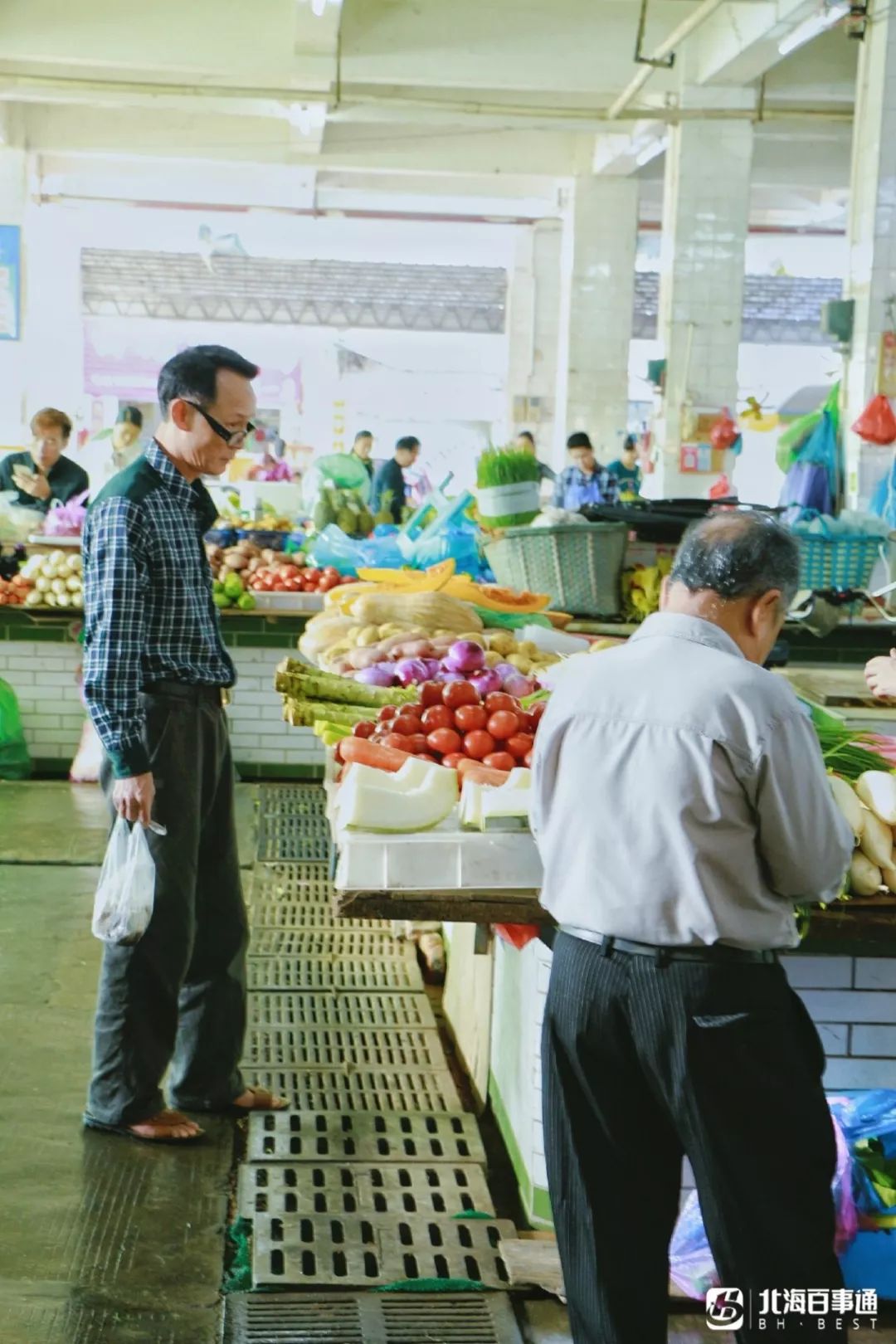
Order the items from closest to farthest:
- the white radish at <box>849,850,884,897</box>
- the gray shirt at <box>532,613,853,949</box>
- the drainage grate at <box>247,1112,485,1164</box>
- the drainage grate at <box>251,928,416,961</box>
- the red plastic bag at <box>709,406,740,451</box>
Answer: the gray shirt at <box>532,613,853,949</box>, the white radish at <box>849,850,884,897</box>, the drainage grate at <box>247,1112,485,1164</box>, the drainage grate at <box>251,928,416,961</box>, the red plastic bag at <box>709,406,740,451</box>

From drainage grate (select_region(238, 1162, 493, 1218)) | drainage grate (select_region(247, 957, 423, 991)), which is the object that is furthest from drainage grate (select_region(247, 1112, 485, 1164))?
drainage grate (select_region(247, 957, 423, 991))

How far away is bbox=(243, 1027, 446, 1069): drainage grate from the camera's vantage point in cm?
485

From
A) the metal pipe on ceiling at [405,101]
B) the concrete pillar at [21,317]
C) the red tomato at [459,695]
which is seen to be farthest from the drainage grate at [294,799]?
the concrete pillar at [21,317]

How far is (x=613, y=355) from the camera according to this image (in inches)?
679

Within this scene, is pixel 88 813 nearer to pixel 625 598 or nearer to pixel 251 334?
pixel 625 598

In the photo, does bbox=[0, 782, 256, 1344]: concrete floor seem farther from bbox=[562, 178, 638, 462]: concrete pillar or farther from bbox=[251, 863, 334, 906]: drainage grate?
bbox=[562, 178, 638, 462]: concrete pillar

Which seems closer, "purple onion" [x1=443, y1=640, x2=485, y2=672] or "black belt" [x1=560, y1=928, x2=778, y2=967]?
"black belt" [x1=560, y1=928, x2=778, y2=967]

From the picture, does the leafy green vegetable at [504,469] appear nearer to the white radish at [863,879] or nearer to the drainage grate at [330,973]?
the drainage grate at [330,973]

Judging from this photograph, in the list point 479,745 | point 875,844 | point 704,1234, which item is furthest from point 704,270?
point 704,1234

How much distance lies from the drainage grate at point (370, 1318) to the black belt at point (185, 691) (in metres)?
1.48

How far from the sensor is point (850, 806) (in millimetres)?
3217

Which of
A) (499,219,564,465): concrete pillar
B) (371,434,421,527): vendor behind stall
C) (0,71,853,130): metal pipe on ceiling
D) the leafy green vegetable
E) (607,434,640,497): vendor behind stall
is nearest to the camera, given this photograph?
the leafy green vegetable

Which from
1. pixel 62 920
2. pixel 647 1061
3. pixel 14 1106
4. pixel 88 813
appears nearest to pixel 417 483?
pixel 88 813

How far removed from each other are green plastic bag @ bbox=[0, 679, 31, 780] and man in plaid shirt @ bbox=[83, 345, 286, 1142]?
476 cm
